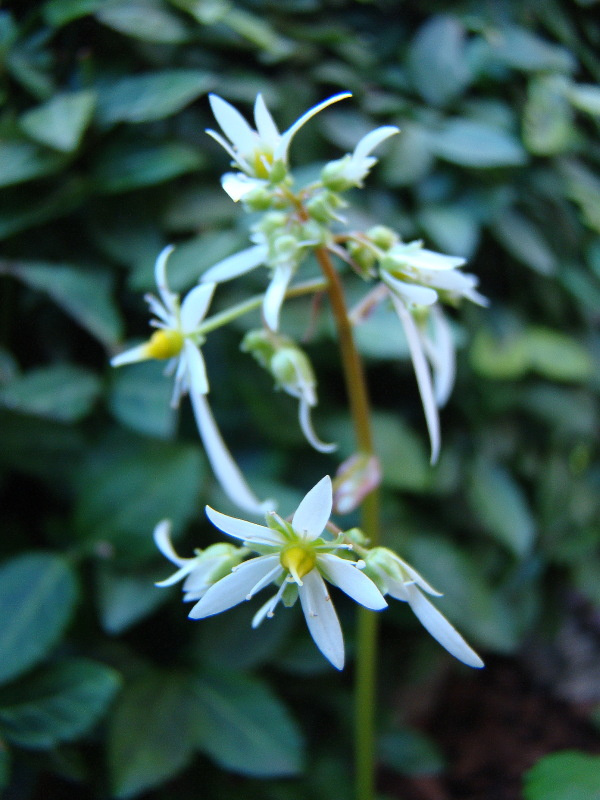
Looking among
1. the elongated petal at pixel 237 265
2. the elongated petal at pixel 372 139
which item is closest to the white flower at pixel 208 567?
the elongated petal at pixel 237 265

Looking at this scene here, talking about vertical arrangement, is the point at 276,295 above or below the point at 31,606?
above

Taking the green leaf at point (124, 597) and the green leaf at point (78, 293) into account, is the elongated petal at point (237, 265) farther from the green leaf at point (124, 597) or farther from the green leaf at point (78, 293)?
the green leaf at point (124, 597)

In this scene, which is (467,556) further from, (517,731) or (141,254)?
(141,254)

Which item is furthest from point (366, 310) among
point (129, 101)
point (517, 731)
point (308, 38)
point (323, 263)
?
point (517, 731)

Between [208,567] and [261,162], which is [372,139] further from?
[208,567]

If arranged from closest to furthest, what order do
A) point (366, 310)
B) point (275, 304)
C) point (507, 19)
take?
1. point (275, 304)
2. point (366, 310)
3. point (507, 19)

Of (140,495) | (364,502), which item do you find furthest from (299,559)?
(140,495)
